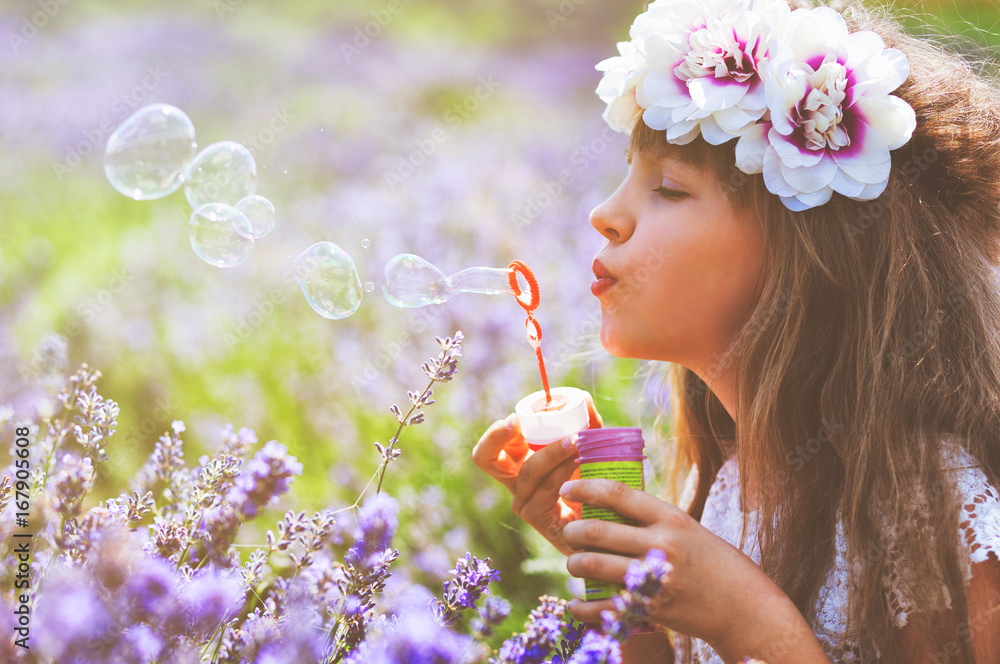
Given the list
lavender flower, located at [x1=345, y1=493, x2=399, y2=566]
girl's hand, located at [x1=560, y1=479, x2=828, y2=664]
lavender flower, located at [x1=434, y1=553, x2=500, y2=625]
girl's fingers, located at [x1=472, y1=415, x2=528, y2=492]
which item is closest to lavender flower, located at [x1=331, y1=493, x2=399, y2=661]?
lavender flower, located at [x1=345, y1=493, x2=399, y2=566]

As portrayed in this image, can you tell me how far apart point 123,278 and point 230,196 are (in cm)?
208

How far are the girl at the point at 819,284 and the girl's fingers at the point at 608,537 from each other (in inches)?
7.9

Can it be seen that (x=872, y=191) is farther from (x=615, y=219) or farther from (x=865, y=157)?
(x=615, y=219)

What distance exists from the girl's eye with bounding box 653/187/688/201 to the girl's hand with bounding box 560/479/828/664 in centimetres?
64

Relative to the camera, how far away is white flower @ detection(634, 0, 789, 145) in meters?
1.55

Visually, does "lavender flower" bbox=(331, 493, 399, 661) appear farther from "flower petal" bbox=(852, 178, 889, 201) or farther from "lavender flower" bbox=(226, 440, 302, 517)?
"flower petal" bbox=(852, 178, 889, 201)

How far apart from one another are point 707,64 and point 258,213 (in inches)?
46.2

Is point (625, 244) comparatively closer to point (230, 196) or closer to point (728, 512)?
point (728, 512)

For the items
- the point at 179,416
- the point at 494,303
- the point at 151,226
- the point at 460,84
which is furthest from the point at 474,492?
the point at 460,84

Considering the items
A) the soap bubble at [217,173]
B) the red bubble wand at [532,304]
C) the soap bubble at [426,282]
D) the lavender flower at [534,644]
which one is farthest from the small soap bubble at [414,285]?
the lavender flower at [534,644]

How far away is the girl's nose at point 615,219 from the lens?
1620mm

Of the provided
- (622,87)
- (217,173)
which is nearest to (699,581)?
(622,87)

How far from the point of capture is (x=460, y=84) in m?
8.16

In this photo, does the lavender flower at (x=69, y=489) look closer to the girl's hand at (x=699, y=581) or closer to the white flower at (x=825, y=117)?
the girl's hand at (x=699, y=581)
